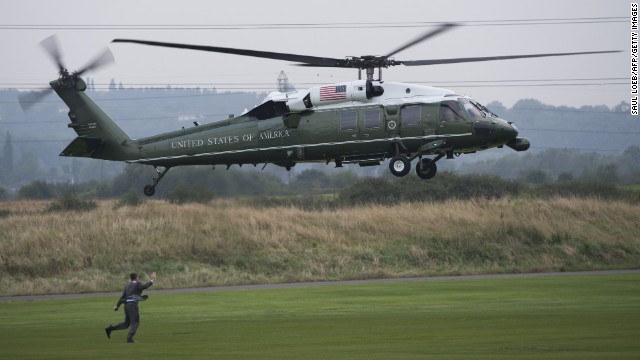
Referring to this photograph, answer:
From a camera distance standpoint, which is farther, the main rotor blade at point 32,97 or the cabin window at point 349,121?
the main rotor blade at point 32,97

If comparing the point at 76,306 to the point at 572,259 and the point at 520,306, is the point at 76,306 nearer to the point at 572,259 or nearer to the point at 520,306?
the point at 520,306

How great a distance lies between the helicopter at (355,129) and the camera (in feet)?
128

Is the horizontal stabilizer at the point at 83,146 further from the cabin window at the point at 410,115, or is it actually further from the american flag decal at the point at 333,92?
the cabin window at the point at 410,115

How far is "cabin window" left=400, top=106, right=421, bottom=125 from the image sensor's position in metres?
39.2

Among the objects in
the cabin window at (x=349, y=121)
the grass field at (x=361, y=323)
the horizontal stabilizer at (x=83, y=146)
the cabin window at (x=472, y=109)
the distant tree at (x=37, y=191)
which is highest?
the cabin window at (x=472, y=109)

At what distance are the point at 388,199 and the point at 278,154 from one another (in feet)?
113

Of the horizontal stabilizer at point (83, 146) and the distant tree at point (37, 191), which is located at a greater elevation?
the horizontal stabilizer at point (83, 146)

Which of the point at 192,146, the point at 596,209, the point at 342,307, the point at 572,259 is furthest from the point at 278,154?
the point at 596,209

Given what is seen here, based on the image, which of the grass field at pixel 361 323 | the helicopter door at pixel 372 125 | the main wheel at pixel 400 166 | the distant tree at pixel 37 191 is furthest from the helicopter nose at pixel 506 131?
the distant tree at pixel 37 191

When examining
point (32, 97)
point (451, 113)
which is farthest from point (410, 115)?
point (32, 97)

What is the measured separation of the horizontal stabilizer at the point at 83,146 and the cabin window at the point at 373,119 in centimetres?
1084

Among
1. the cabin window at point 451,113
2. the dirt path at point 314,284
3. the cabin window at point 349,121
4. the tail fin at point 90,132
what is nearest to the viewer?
the cabin window at point 451,113

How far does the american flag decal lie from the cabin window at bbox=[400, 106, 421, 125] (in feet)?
6.82

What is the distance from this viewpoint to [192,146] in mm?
41844
